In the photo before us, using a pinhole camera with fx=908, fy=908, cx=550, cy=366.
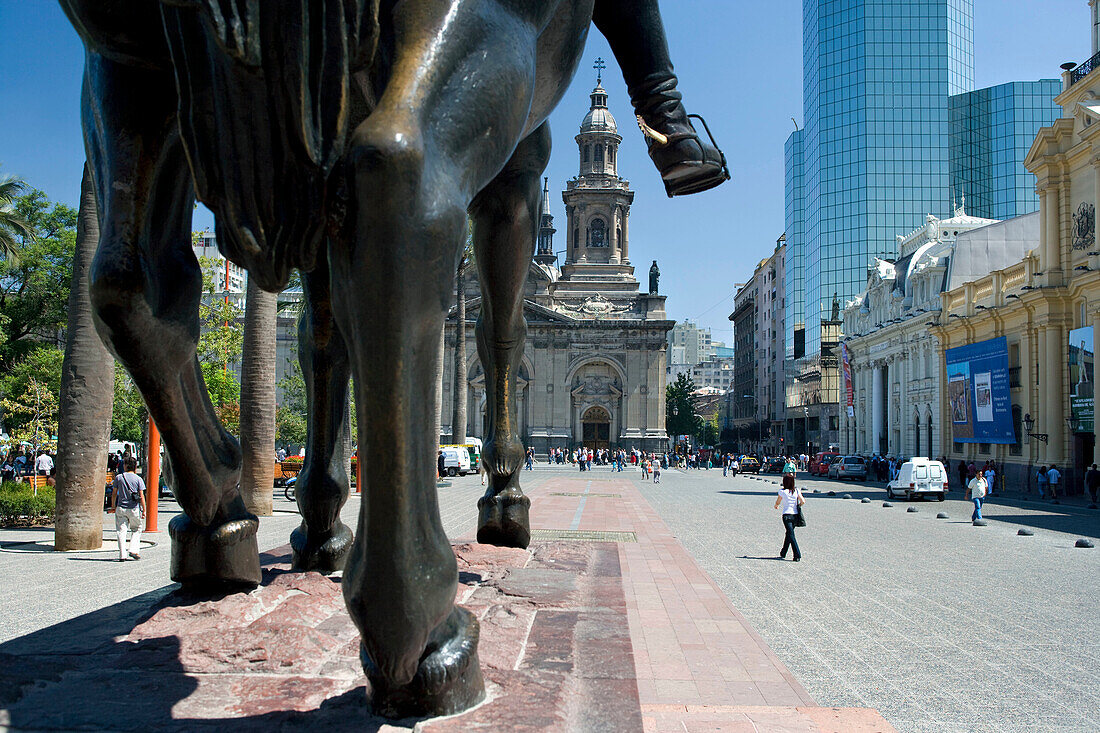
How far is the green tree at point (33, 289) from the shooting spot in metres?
22.4

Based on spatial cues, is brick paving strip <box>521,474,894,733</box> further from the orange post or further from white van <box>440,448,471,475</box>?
white van <box>440,448,471,475</box>

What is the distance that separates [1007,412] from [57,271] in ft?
110

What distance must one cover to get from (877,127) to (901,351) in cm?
3946

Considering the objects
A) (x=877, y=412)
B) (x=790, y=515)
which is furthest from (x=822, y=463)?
(x=790, y=515)

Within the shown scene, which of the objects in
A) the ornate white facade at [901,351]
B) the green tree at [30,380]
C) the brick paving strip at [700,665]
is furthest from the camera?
the ornate white facade at [901,351]

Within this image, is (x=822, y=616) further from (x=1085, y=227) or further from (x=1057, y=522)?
(x=1085, y=227)

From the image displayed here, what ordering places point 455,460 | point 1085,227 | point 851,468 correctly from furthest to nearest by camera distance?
1. point 851,468
2. point 455,460
3. point 1085,227

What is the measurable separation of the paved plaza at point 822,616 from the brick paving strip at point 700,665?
0.06 feet

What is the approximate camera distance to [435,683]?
145 centimetres

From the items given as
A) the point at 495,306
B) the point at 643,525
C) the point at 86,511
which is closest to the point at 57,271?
the point at 86,511

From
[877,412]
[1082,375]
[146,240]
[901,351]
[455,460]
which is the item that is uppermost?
[901,351]

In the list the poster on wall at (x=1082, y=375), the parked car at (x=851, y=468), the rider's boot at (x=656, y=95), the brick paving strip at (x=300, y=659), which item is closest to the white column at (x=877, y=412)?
the parked car at (x=851, y=468)

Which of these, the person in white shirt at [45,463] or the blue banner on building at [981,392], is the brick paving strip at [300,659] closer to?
the person in white shirt at [45,463]

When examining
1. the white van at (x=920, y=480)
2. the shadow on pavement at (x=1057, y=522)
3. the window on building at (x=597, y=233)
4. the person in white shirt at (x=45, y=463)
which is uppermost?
the window on building at (x=597, y=233)
